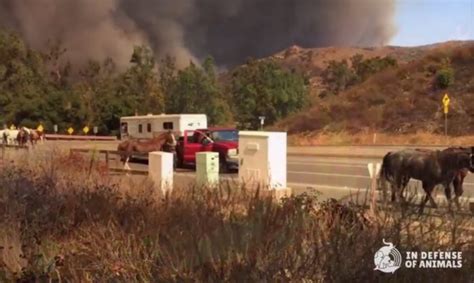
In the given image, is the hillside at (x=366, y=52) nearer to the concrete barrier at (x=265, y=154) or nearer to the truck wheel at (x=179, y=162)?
the concrete barrier at (x=265, y=154)

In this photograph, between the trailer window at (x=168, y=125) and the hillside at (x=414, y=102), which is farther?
the trailer window at (x=168, y=125)

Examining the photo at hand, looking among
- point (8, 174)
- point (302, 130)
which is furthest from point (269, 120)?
point (8, 174)

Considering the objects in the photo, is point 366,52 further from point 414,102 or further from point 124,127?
point 124,127

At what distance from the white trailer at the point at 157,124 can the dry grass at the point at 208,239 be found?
1872 centimetres

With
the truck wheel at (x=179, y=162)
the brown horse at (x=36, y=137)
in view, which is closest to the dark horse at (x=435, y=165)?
the brown horse at (x=36, y=137)

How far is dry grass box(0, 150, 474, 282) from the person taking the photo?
4.03 m

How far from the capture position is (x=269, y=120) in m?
38.8

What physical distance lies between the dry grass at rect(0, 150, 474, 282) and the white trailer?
1872 centimetres

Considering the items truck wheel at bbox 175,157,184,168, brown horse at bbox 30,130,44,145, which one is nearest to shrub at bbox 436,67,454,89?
brown horse at bbox 30,130,44,145

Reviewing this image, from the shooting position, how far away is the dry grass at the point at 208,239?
4.03 m

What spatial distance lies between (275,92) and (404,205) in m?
39.3

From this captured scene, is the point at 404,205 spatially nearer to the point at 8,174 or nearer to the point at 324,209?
the point at 324,209

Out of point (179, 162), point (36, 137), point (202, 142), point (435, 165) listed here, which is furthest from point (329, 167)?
point (435, 165)

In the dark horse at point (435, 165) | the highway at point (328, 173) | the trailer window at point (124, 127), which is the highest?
the trailer window at point (124, 127)
